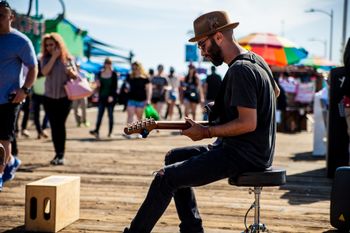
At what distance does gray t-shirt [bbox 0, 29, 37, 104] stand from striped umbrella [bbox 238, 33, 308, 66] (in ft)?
34.3

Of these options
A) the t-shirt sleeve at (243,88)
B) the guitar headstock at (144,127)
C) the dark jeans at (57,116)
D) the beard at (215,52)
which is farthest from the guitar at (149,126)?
the dark jeans at (57,116)

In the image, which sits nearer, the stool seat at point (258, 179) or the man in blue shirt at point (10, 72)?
the stool seat at point (258, 179)

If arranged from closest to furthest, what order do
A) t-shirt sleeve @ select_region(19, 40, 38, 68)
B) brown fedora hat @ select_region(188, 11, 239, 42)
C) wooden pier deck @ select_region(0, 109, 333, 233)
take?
1. brown fedora hat @ select_region(188, 11, 239, 42)
2. wooden pier deck @ select_region(0, 109, 333, 233)
3. t-shirt sleeve @ select_region(19, 40, 38, 68)

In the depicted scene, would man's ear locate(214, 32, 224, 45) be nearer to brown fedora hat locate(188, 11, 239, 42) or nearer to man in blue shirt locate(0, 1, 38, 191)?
brown fedora hat locate(188, 11, 239, 42)

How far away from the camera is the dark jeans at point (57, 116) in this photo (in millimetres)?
8352

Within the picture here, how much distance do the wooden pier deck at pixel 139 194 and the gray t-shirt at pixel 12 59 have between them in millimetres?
1175

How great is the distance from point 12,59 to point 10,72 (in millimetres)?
139

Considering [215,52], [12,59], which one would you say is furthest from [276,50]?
[215,52]

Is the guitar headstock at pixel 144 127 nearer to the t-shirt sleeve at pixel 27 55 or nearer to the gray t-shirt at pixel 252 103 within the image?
the gray t-shirt at pixel 252 103

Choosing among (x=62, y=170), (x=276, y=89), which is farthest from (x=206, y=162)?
(x=62, y=170)

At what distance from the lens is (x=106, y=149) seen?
11.2 meters

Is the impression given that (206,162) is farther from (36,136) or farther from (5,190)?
(36,136)

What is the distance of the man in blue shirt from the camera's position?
5895mm

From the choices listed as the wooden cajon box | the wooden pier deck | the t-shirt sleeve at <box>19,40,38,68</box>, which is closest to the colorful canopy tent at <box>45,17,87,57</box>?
the wooden pier deck
